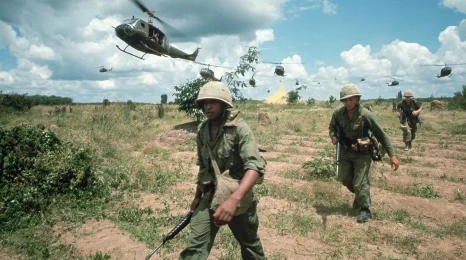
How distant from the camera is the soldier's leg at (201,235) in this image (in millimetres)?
2539

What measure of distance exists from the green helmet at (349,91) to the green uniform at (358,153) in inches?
12.3

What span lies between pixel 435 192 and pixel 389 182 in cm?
89

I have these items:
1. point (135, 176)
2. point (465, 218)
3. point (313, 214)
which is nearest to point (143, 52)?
point (135, 176)

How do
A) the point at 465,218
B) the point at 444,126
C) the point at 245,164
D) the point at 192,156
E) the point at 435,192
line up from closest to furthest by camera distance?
the point at 245,164
the point at 465,218
the point at 435,192
the point at 192,156
the point at 444,126

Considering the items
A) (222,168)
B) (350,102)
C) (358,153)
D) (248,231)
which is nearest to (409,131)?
(358,153)

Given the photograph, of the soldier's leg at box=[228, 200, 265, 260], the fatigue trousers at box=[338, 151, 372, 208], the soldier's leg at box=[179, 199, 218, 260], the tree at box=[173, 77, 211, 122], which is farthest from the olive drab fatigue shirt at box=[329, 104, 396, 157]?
the tree at box=[173, 77, 211, 122]

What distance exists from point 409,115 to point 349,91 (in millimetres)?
7632

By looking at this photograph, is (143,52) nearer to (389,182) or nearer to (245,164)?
(389,182)

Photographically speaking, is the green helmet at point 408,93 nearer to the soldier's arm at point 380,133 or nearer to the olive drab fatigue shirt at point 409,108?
the olive drab fatigue shirt at point 409,108

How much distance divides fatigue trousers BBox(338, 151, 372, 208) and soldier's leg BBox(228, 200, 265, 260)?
266 centimetres

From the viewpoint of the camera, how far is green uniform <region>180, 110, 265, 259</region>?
2539 mm

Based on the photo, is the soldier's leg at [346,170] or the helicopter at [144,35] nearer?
the soldier's leg at [346,170]

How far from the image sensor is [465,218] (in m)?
5.21

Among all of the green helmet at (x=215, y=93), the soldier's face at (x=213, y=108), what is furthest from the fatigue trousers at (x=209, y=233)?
the green helmet at (x=215, y=93)
